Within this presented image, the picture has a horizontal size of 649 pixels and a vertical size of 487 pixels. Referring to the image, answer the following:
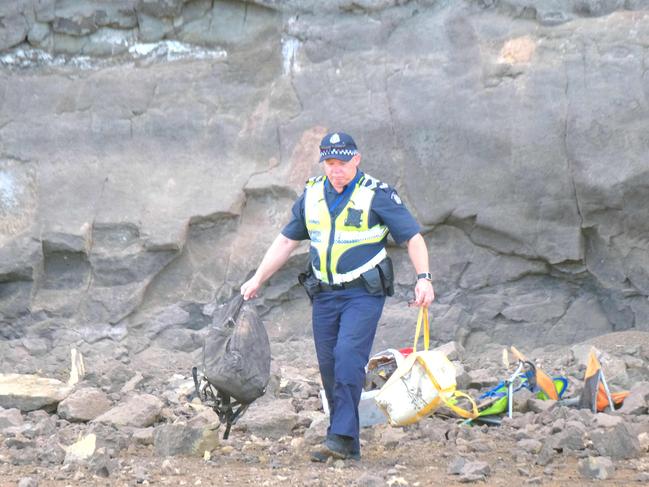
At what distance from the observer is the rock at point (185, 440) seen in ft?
20.6

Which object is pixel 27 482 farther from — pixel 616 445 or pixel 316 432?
pixel 616 445

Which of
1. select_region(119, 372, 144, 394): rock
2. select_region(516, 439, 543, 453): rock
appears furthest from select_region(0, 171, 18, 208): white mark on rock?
select_region(516, 439, 543, 453): rock

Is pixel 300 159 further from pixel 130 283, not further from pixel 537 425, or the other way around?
pixel 537 425

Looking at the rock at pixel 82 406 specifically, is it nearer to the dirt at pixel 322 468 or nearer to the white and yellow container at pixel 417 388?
the dirt at pixel 322 468

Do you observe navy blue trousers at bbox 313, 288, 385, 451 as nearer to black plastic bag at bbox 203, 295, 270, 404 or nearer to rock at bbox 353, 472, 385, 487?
black plastic bag at bbox 203, 295, 270, 404

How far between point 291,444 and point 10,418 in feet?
5.90

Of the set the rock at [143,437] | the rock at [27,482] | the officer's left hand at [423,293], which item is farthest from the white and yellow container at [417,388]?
the rock at [27,482]

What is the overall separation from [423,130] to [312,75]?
1.05 m

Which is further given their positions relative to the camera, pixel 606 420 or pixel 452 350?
pixel 452 350

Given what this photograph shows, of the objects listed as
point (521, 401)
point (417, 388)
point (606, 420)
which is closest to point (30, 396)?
point (417, 388)

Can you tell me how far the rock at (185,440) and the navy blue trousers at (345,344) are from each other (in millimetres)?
677

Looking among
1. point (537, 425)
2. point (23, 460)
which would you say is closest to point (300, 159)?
point (537, 425)

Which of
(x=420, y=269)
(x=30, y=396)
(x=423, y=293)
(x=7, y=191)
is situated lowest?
(x=30, y=396)

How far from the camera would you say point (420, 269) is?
603 centimetres
